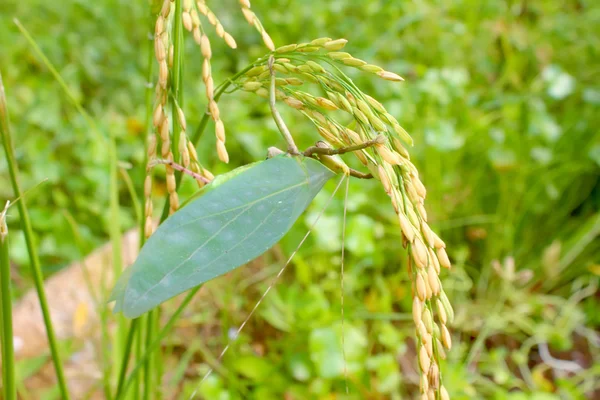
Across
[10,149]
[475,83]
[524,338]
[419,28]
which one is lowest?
[524,338]

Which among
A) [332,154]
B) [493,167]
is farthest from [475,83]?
[332,154]

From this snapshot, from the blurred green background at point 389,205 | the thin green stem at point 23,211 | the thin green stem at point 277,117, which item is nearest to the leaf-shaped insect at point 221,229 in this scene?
the thin green stem at point 277,117

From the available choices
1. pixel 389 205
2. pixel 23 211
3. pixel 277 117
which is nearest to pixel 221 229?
pixel 277 117

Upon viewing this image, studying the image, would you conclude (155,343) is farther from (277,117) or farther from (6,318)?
(277,117)

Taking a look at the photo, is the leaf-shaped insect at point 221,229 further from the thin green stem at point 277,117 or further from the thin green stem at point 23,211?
the thin green stem at point 23,211

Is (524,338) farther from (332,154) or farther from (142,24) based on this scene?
(142,24)
